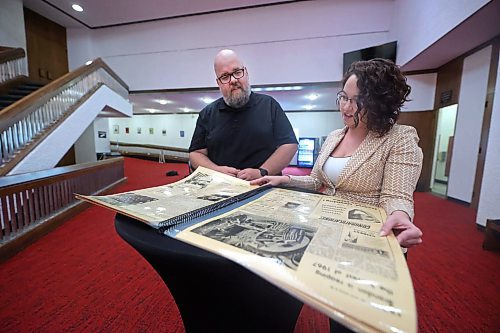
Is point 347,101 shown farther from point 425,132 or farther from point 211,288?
point 425,132

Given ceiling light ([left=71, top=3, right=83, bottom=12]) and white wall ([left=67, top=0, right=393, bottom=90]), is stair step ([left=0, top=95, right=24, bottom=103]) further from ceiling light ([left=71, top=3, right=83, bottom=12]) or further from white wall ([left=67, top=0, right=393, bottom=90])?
ceiling light ([left=71, top=3, right=83, bottom=12])

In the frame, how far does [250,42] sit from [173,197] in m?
5.93

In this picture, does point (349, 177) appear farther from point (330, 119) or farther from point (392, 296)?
point (330, 119)

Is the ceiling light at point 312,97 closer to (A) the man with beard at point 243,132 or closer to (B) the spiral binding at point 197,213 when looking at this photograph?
(A) the man with beard at point 243,132

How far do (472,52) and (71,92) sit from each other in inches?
256

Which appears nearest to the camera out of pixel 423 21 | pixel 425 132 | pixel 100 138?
pixel 423 21

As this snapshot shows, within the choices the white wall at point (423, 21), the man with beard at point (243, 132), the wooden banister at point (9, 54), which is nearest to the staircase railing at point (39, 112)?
the wooden banister at point (9, 54)

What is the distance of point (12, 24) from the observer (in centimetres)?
515

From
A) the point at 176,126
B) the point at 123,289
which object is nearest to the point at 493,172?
the point at 123,289

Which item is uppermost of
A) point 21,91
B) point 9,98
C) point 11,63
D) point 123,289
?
point 11,63

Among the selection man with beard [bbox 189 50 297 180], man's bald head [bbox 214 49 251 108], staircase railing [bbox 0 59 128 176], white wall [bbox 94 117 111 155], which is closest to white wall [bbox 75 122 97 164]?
white wall [bbox 94 117 111 155]

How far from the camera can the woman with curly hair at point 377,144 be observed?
74 cm

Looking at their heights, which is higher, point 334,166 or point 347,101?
point 347,101

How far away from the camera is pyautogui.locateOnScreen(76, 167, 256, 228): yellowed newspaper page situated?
0.52 meters
